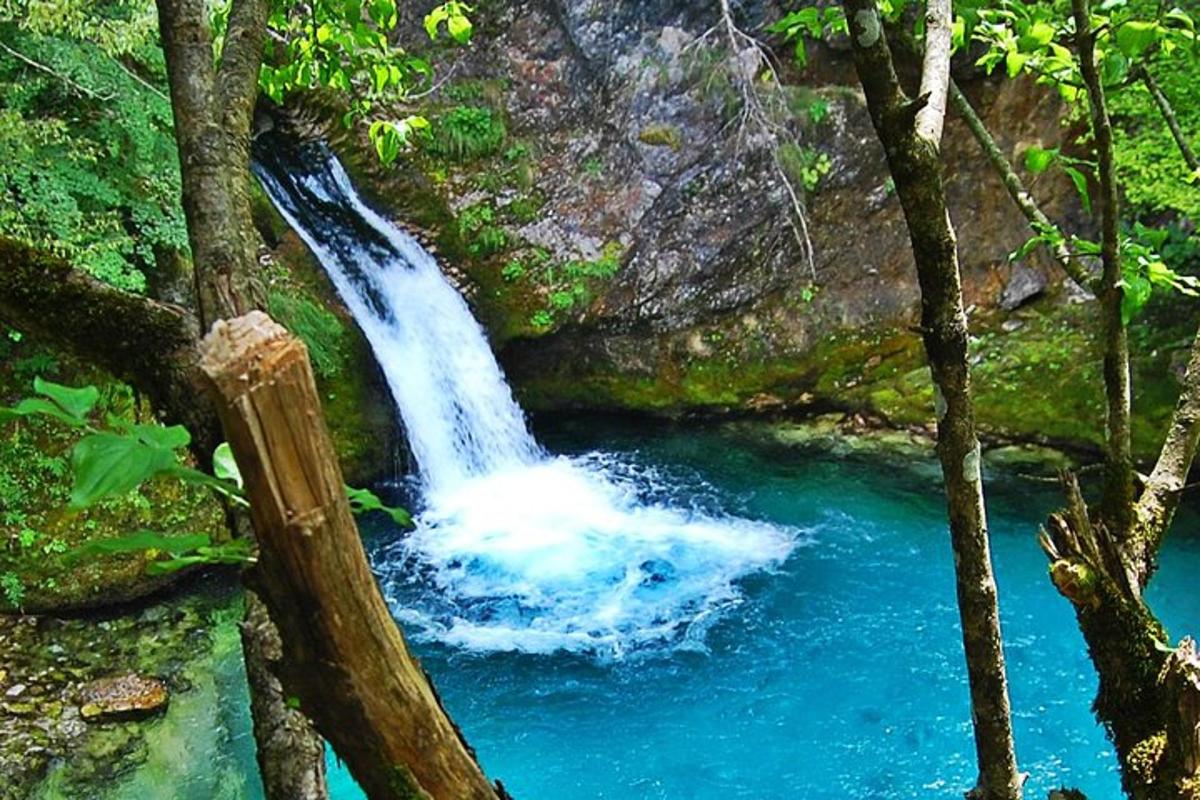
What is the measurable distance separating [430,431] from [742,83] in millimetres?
4343

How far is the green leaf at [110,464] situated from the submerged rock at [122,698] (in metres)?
5.22

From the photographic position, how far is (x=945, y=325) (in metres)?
1.46

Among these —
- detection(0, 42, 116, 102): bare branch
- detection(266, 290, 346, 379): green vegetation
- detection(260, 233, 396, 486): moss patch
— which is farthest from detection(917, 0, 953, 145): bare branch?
detection(260, 233, 396, 486): moss patch

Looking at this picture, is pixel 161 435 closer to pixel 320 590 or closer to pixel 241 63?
pixel 320 590

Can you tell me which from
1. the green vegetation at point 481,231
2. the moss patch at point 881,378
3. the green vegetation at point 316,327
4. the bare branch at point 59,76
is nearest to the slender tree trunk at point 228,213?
the bare branch at point 59,76

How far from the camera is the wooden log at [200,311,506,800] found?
758 millimetres

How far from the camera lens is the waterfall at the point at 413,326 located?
322 inches

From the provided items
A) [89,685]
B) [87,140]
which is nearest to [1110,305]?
[89,685]

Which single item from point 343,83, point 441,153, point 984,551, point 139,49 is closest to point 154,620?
point 139,49

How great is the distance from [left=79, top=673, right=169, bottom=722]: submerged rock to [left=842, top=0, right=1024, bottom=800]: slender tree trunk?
502 cm

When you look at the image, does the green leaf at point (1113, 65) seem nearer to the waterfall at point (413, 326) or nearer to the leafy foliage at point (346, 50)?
the leafy foliage at point (346, 50)

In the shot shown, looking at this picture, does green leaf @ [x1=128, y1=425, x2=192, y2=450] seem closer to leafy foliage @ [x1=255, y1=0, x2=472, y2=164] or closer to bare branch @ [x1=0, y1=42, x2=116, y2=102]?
leafy foliage @ [x1=255, y1=0, x2=472, y2=164]

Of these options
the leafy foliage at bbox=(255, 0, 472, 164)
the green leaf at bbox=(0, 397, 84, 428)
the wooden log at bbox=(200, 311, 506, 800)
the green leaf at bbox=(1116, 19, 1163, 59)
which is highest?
the leafy foliage at bbox=(255, 0, 472, 164)

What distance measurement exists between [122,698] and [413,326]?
13.8ft
